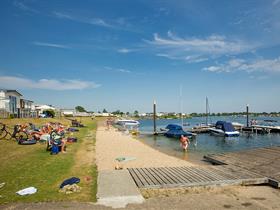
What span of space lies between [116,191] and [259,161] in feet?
35.2

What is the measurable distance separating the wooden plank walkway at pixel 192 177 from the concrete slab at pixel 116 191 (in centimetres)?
60

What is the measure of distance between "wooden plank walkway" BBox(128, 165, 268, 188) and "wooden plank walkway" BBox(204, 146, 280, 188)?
62 cm

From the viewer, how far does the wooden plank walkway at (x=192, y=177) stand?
1245 cm

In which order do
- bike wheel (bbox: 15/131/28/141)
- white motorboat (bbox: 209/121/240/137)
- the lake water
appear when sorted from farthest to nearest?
white motorboat (bbox: 209/121/240/137) < the lake water < bike wheel (bbox: 15/131/28/141)

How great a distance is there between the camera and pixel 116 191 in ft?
35.9

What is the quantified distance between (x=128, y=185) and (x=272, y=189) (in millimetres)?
6832

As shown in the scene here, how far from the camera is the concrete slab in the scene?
10.1m

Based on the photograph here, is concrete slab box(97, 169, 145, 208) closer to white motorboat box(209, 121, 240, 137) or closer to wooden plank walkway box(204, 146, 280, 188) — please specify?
wooden plank walkway box(204, 146, 280, 188)

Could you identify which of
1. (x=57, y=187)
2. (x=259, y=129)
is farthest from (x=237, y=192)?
(x=259, y=129)

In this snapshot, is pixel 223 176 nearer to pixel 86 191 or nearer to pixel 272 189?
pixel 272 189

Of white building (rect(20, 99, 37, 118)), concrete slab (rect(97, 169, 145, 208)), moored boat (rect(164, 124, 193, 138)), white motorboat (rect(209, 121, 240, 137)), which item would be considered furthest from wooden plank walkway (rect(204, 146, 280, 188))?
white building (rect(20, 99, 37, 118))

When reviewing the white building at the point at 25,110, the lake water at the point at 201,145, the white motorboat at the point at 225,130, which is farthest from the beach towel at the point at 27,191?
the white building at the point at 25,110

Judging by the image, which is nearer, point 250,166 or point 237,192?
point 237,192

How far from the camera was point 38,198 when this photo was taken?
403 inches
